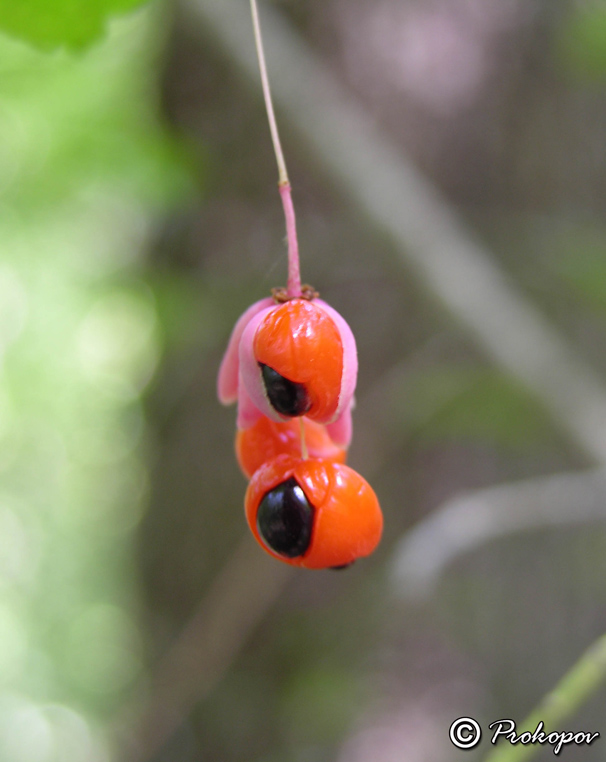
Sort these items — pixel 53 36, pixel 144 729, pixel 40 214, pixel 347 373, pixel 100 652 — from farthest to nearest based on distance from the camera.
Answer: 1. pixel 100 652
2. pixel 40 214
3. pixel 144 729
4. pixel 53 36
5. pixel 347 373

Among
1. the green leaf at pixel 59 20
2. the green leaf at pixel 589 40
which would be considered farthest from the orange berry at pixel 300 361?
the green leaf at pixel 589 40

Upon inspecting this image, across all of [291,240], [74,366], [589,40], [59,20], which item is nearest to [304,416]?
[291,240]

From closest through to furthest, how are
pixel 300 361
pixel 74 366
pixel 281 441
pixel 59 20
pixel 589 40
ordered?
Answer: 1. pixel 300 361
2. pixel 281 441
3. pixel 59 20
4. pixel 589 40
5. pixel 74 366

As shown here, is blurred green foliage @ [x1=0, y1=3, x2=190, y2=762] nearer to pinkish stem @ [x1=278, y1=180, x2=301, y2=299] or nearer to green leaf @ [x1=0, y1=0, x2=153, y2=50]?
green leaf @ [x1=0, y1=0, x2=153, y2=50]

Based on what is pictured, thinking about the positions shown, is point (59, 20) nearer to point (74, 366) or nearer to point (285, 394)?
point (285, 394)

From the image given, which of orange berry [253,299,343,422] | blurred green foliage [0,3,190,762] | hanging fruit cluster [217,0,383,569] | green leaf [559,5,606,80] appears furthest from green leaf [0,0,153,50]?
green leaf [559,5,606,80]

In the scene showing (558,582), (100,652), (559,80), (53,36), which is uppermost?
(100,652)

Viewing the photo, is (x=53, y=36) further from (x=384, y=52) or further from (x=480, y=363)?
(x=480, y=363)

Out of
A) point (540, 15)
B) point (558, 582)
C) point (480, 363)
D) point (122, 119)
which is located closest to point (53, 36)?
point (122, 119)
